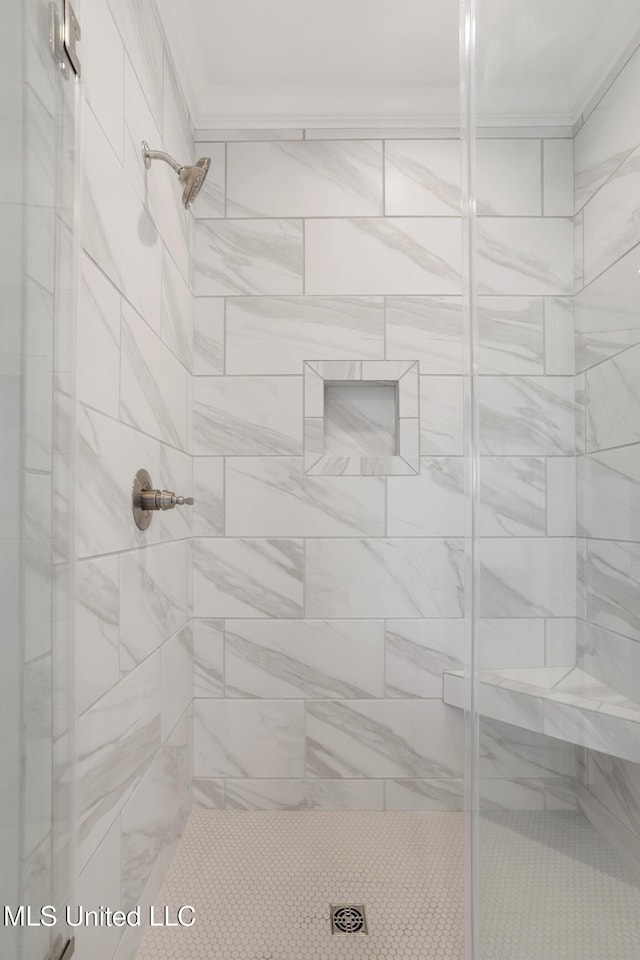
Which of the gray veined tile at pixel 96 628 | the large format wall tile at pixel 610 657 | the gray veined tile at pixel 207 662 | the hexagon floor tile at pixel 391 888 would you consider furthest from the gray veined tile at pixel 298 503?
the large format wall tile at pixel 610 657

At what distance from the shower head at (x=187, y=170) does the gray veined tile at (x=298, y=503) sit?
80 centimetres

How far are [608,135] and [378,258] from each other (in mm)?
1353

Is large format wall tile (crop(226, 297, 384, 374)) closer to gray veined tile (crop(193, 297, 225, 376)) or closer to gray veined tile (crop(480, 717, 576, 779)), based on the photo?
gray veined tile (crop(193, 297, 225, 376))

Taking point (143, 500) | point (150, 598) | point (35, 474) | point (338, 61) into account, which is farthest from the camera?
point (338, 61)

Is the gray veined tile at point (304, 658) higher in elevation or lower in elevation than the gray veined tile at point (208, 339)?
lower

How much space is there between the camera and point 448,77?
1813mm

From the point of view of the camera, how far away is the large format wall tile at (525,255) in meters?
0.72

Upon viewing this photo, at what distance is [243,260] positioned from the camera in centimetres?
192

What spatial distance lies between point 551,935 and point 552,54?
1100 mm

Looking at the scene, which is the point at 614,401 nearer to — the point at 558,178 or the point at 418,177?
the point at 558,178

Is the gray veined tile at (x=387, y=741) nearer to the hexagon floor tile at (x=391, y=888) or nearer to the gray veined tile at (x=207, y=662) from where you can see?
the hexagon floor tile at (x=391, y=888)

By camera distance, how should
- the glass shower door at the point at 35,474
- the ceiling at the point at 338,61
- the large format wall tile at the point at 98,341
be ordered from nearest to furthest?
the glass shower door at the point at 35,474
the ceiling at the point at 338,61
the large format wall tile at the point at 98,341

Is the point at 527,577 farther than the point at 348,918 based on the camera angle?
No

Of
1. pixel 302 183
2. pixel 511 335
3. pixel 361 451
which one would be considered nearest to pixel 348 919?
pixel 361 451
